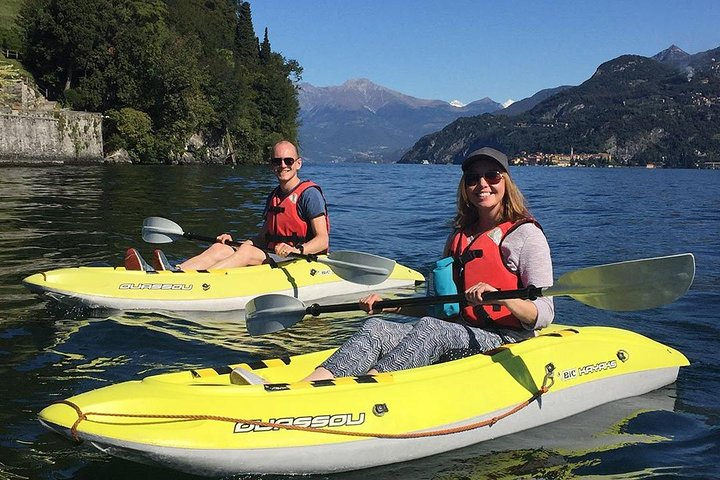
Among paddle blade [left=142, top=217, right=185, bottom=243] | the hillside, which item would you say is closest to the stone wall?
the hillside

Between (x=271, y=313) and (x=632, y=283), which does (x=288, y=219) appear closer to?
(x=271, y=313)

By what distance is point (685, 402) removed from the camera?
5.46 m

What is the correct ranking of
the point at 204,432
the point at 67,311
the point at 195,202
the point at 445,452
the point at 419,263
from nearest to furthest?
the point at 204,432 → the point at 445,452 → the point at 67,311 → the point at 419,263 → the point at 195,202

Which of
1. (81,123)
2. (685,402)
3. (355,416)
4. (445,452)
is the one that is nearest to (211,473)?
(355,416)

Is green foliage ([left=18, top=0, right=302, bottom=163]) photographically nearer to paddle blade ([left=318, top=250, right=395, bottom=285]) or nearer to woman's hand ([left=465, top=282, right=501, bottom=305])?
paddle blade ([left=318, top=250, right=395, bottom=285])

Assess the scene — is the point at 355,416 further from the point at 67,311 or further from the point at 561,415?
the point at 67,311

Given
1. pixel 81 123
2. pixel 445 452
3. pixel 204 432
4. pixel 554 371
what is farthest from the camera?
pixel 81 123

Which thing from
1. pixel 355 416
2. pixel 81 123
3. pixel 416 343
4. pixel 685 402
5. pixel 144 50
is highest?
pixel 144 50

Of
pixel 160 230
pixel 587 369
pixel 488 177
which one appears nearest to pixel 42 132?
pixel 160 230

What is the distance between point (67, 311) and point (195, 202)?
43.7 ft

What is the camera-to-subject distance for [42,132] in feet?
120

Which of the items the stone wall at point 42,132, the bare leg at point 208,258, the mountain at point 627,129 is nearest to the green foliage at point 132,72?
the stone wall at point 42,132

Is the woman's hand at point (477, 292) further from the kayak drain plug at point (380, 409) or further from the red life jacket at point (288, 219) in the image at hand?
the red life jacket at point (288, 219)

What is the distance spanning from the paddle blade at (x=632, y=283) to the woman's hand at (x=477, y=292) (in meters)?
0.36
